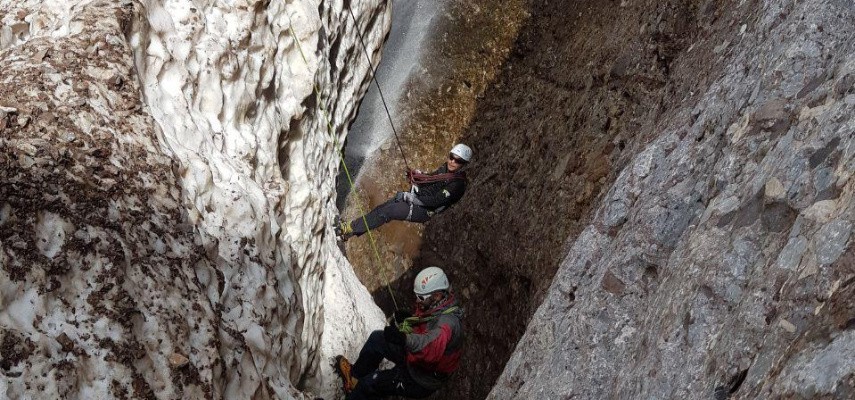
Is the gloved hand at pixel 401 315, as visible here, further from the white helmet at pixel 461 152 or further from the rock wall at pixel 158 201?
the white helmet at pixel 461 152

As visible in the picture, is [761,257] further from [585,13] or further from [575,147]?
[585,13]

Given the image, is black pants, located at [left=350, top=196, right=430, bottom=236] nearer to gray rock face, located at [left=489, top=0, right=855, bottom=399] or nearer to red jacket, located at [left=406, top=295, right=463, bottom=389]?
red jacket, located at [left=406, top=295, right=463, bottom=389]

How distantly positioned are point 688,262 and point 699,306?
0.48 metres

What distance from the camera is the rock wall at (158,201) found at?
4.50m

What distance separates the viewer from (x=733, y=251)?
14.4 feet

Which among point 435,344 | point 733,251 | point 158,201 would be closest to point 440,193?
point 435,344

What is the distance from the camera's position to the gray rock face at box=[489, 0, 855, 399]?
3.46 metres

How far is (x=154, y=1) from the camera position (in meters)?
6.60

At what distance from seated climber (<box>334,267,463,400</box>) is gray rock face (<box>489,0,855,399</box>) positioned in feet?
4.12

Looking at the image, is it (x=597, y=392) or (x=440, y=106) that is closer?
(x=597, y=392)

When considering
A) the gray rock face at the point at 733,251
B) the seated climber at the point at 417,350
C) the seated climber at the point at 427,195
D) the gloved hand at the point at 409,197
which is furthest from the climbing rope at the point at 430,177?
the gray rock face at the point at 733,251

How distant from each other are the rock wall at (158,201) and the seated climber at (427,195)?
285 centimetres

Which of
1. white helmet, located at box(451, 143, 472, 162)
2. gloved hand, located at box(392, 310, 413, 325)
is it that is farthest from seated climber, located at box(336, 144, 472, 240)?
gloved hand, located at box(392, 310, 413, 325)

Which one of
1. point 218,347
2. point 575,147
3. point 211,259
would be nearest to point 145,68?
point 211,259
